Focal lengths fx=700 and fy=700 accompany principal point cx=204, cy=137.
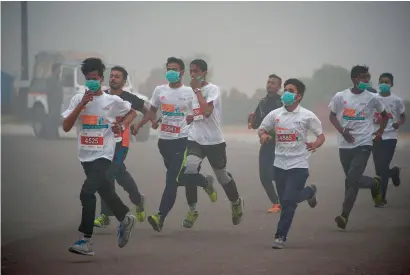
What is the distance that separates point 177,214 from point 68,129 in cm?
140

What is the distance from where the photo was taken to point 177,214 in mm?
6605

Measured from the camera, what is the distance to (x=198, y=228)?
21.6ft

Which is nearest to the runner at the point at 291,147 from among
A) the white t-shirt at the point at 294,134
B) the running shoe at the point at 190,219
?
the white t-shirt at the point at 294,134

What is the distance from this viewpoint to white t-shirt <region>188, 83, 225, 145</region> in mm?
6449

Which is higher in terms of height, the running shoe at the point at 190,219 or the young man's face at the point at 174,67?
the young man's face at the point at 174,67

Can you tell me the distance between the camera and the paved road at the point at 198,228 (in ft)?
19.7

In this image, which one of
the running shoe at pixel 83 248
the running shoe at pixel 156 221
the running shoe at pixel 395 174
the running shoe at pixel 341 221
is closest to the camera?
the running shoe at pixel 83 248

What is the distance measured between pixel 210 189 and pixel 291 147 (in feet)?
3.28

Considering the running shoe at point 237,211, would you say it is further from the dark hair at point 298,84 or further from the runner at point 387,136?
the runner at point 387,136

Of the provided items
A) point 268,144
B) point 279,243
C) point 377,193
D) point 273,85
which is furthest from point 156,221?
point 377,193

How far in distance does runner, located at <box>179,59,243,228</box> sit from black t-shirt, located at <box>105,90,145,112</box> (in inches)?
19.3

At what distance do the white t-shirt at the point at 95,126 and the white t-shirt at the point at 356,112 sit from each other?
7.17 feet

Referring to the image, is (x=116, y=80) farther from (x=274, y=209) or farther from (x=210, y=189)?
(x=274, y=209)

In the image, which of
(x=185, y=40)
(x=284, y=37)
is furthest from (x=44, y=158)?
(x=284, y=37)
